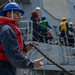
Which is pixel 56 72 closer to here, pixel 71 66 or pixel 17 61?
pixel 71 66

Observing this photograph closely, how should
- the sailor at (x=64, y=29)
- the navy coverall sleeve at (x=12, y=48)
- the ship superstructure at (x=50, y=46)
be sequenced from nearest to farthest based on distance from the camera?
1. the navy coverall sleeve at (x=12, y=48)
2. the ship superstructure at (x=50, y=46)
3. the sailor at (x=64, y=29)

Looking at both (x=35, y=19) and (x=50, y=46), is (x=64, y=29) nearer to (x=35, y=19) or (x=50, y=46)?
(x=50, y=46)

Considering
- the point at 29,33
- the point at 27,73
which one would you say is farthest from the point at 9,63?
the point at 29,33

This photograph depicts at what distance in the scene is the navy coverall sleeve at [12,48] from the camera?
250 cm

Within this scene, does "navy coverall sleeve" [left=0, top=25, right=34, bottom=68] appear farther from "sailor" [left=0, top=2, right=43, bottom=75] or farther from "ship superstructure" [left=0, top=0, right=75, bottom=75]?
"ship superstructure" [left=0, top=0, right=75, bottom=75]

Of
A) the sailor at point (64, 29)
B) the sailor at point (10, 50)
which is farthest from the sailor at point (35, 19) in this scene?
the sailor at point (10, 50)

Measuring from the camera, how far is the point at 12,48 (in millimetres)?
2502

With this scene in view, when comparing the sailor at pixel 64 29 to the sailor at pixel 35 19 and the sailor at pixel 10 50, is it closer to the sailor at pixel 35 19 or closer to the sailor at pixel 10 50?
the sailor at pixel 35 19

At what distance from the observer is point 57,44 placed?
1066 centimetres

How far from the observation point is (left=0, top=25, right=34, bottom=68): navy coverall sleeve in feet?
8.19

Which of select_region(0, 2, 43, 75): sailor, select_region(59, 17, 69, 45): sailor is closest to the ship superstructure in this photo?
select_region(59, 17, 69, 45): sailor

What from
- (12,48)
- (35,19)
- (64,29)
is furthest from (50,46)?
(12,48)

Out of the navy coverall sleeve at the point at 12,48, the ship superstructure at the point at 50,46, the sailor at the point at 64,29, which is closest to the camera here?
the navy coverall sleeve at the point at 12,48

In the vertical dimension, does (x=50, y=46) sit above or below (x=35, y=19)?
below
